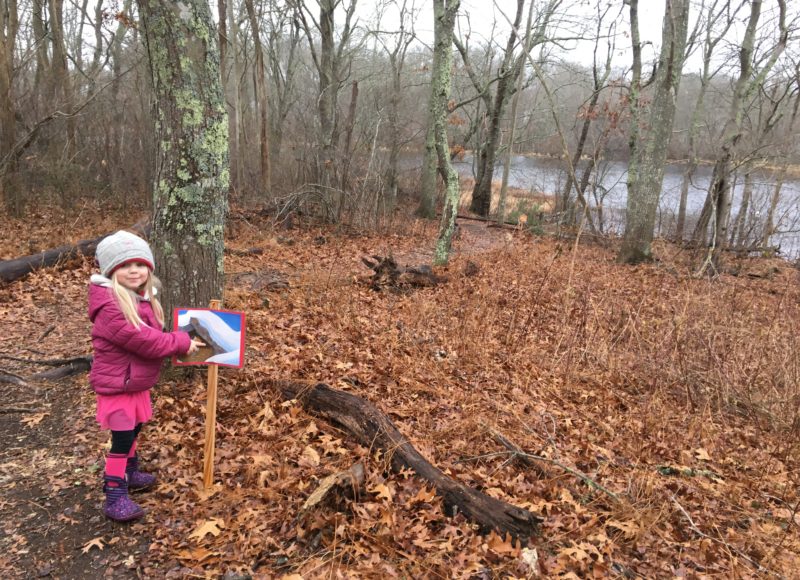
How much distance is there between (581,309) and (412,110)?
2214cm

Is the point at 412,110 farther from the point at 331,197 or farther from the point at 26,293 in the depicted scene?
the point at 26,293

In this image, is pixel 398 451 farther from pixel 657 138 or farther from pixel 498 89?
pixel 498 89

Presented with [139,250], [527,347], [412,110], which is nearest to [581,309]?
[527,347]

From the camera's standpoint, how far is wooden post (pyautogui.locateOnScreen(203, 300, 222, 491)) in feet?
9.75

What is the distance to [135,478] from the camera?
10.1 ft

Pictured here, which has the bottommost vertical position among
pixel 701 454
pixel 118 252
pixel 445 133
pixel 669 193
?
pixel 701 454

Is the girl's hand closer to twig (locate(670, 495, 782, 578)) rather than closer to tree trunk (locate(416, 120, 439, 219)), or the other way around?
twig (locate(670, 495, 782, 578))

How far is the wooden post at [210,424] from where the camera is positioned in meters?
2.97

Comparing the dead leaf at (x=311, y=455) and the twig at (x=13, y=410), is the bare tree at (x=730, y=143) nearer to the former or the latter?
the dead leaf at (x=311, y=455)

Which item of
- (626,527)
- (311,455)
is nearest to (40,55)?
(311,455)

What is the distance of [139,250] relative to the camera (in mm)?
2734

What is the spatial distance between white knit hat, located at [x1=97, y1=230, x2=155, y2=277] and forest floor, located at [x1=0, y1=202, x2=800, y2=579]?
148 cm

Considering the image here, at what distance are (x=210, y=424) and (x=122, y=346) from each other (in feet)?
2.29

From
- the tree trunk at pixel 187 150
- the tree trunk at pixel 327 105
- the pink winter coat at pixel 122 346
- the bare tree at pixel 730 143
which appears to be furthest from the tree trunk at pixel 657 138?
the pink winter coat at pixel 122 346
